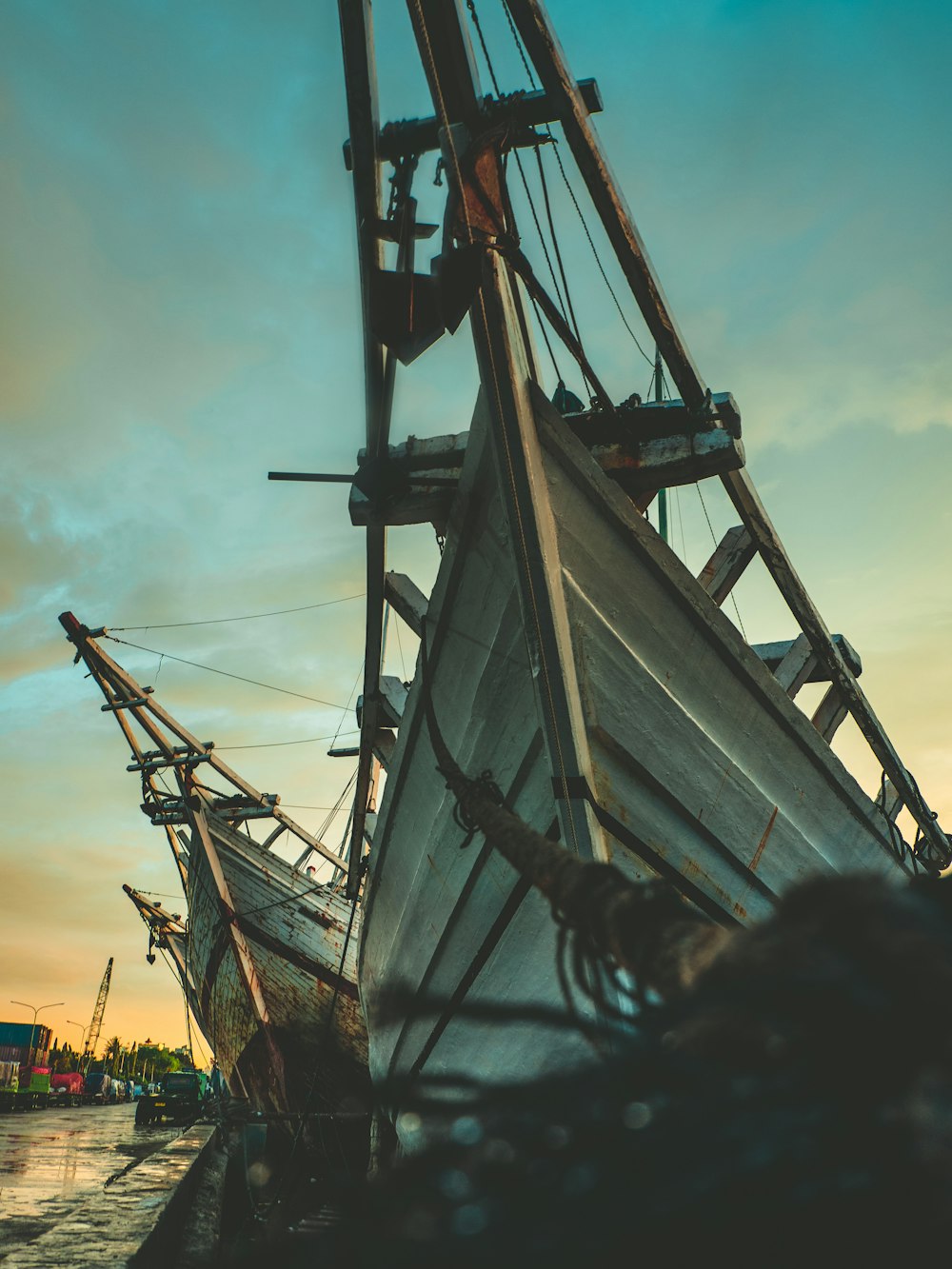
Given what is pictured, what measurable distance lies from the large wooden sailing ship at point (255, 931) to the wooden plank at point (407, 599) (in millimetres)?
10151

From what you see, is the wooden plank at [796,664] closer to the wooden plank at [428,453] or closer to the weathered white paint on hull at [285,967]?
the wooden plank at [428,453]

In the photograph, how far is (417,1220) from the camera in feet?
1.91

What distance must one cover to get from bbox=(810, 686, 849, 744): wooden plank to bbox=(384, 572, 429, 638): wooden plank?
9.46 ft

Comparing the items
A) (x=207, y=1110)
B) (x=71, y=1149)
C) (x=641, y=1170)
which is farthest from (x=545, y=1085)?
(x=207, y=1110)

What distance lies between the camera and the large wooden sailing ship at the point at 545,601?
3.60 meters

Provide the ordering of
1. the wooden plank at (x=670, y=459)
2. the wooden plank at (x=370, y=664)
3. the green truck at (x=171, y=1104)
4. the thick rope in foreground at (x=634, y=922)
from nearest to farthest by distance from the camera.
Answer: the thick rope in foreground at (x=634, y=922) < the wooden plank at (x=670, y=459) < the wooden plank at (x=370, y=664) < the green truck at (x=171, y=1104)

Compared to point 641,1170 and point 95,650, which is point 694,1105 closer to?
point 641,1170

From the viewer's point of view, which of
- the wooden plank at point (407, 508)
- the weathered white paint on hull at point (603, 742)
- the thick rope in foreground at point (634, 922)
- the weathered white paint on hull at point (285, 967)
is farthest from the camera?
the weathered white paint on hull at point (285, 967)

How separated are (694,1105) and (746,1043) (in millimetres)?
55

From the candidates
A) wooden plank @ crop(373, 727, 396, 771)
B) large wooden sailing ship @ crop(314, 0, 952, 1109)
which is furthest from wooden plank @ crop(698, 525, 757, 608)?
wooden plank @ crop(373, 727, 396, 771)

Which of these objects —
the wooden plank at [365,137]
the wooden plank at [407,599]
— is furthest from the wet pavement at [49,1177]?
the wooden plank at [365,137]

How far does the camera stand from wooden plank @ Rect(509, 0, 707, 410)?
12.0 feet

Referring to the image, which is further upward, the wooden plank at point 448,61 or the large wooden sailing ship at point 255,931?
the wooden plank at point 448,61

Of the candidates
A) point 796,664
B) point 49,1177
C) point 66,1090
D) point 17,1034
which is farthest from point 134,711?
point 17,1034
